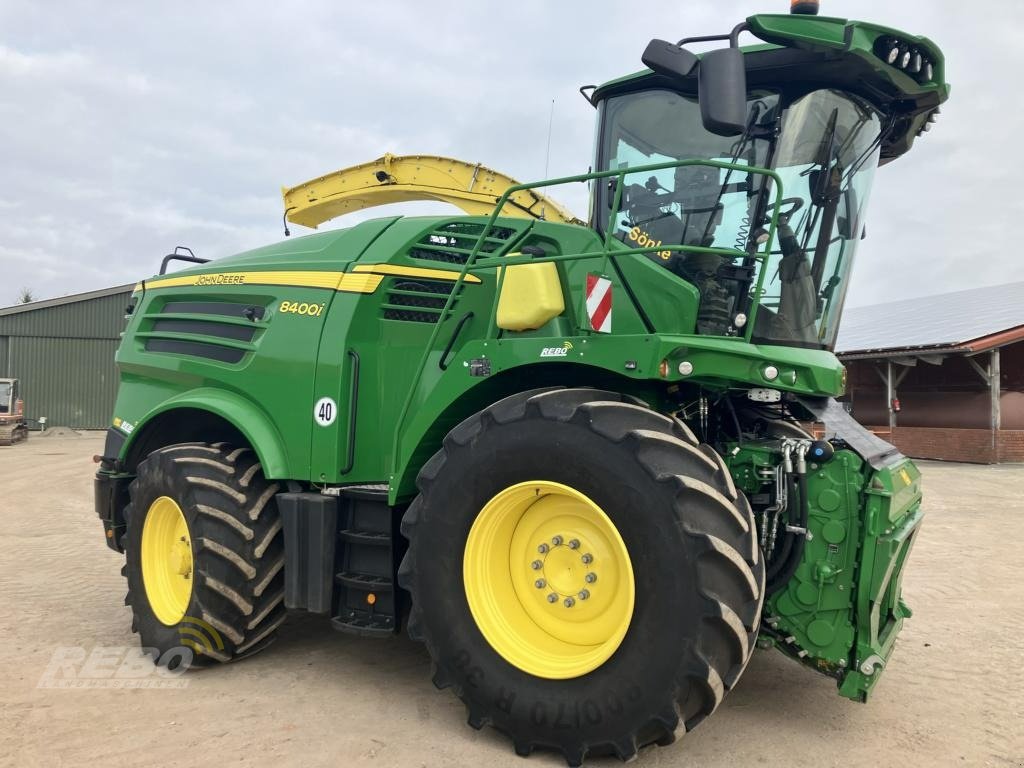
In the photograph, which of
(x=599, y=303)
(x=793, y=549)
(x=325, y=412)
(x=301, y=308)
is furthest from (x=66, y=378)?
(x=793, y=549)

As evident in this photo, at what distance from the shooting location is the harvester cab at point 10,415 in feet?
73.3

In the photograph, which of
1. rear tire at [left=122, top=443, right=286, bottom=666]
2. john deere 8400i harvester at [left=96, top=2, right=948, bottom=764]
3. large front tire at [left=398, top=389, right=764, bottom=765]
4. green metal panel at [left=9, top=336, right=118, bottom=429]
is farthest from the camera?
green metal panel at [left=9, top=336, right=118, bottom=429]

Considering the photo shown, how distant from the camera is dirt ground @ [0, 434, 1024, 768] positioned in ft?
10.8

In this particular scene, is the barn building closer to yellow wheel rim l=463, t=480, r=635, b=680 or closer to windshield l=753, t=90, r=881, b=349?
windshield l=753, t=90, r=881, b=349

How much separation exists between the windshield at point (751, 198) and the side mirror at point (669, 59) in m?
0.57

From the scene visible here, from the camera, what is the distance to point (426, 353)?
163 inches

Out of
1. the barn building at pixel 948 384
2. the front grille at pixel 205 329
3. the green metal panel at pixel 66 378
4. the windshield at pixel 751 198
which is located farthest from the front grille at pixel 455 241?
the green metal panel at pixel 66 378

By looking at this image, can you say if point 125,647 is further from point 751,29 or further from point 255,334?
point 751,29

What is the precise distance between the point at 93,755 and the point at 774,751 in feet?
9.27

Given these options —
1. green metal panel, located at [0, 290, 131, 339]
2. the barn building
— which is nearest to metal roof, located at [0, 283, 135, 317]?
green metal panel, located at [0, 290, 131, 339]

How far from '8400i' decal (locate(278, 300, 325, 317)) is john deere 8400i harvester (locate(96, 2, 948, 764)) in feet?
0.08

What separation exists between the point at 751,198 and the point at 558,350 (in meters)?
1.16

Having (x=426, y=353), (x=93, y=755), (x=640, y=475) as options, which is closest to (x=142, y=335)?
(x=426, y=353)

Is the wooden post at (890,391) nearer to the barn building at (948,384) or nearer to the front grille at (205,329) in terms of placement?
the barn building at (948,384)
